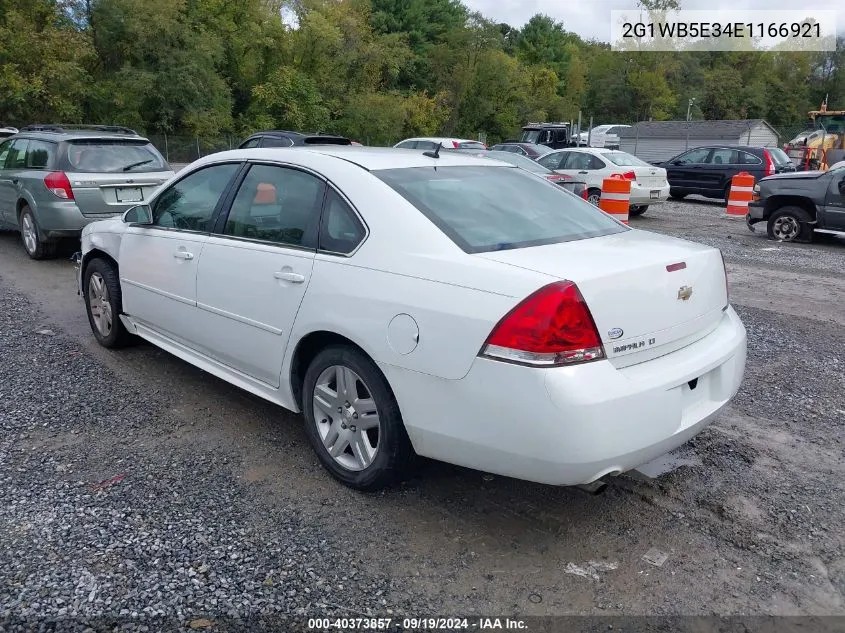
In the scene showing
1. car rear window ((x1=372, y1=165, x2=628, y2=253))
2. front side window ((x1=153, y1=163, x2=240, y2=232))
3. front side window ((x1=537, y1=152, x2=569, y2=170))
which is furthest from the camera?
front side window ((x1=537, y1=152, x2=569, y2=170))

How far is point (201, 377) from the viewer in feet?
16.9

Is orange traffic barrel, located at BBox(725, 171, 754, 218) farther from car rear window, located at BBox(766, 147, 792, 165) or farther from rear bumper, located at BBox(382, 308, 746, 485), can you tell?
rear bumper, located at BBox(382, 308, 746, 485)

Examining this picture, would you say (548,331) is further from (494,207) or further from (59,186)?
(59,186)

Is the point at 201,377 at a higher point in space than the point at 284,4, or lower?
lower

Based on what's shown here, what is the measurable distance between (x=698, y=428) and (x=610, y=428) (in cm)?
70

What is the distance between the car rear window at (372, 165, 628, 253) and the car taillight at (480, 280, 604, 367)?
1.58ft

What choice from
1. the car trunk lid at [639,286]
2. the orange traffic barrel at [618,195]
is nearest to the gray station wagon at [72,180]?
the orange traffic barrel at [618,195]

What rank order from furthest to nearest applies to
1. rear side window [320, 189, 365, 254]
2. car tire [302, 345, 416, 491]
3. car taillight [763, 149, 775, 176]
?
1. car taillight [763, 149, 775, 176]
2. rear side window [320, 189, 365, 254]
3. car tire [302, 345, 416, 491]

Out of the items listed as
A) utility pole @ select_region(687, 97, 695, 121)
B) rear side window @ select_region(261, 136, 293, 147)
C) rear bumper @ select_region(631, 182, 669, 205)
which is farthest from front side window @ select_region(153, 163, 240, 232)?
utility pole @ select_region(687, 97, 695, 121)

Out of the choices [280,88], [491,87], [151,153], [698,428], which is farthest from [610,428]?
[491,87]

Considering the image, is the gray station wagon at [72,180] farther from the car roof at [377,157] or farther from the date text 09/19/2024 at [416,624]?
the date text 09/19/2024 at [416,624]

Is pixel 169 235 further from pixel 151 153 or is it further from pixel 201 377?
pixel 151 153

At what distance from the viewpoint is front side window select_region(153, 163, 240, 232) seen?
442 cm

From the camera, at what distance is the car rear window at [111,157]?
348 inches
